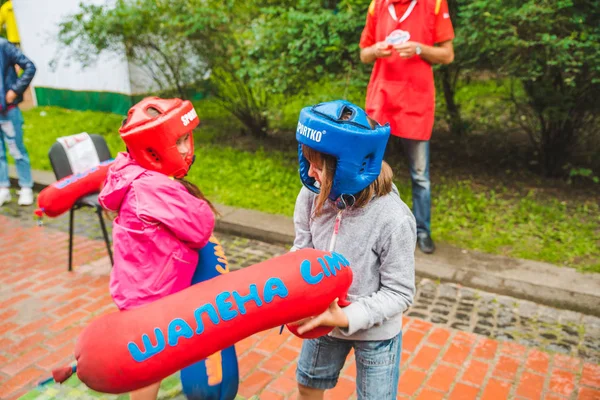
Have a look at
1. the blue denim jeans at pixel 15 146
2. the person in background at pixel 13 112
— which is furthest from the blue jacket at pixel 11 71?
the blue denim jeans at pixel 15 146

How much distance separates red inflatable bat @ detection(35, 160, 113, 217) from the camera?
11.6ft

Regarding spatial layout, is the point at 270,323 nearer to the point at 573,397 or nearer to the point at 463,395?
the point at 463,395

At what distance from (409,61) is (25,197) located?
495 cm

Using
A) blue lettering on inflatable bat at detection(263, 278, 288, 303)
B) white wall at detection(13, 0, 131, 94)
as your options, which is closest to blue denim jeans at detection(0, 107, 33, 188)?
white wall at detection(13, 0, 131, 94)

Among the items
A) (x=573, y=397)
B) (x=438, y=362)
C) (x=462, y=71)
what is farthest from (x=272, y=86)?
(x=573, y=397)

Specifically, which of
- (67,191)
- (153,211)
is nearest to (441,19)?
(153,211)

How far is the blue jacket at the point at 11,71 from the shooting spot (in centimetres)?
595

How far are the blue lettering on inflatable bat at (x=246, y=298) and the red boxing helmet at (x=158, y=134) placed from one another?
37.5 inches

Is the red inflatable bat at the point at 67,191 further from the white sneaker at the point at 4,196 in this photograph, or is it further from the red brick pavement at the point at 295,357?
the white sneaker at the point at 4,196

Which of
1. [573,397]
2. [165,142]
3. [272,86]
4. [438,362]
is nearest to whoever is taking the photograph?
[165,142]

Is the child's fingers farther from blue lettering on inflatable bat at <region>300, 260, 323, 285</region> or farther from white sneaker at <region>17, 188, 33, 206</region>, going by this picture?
white sneaker at <region>17, 188, 33, 206</region>

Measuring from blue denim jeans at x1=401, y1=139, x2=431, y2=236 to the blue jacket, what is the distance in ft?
14.8

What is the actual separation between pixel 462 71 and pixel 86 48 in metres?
5.86

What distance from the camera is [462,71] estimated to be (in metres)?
5.78
